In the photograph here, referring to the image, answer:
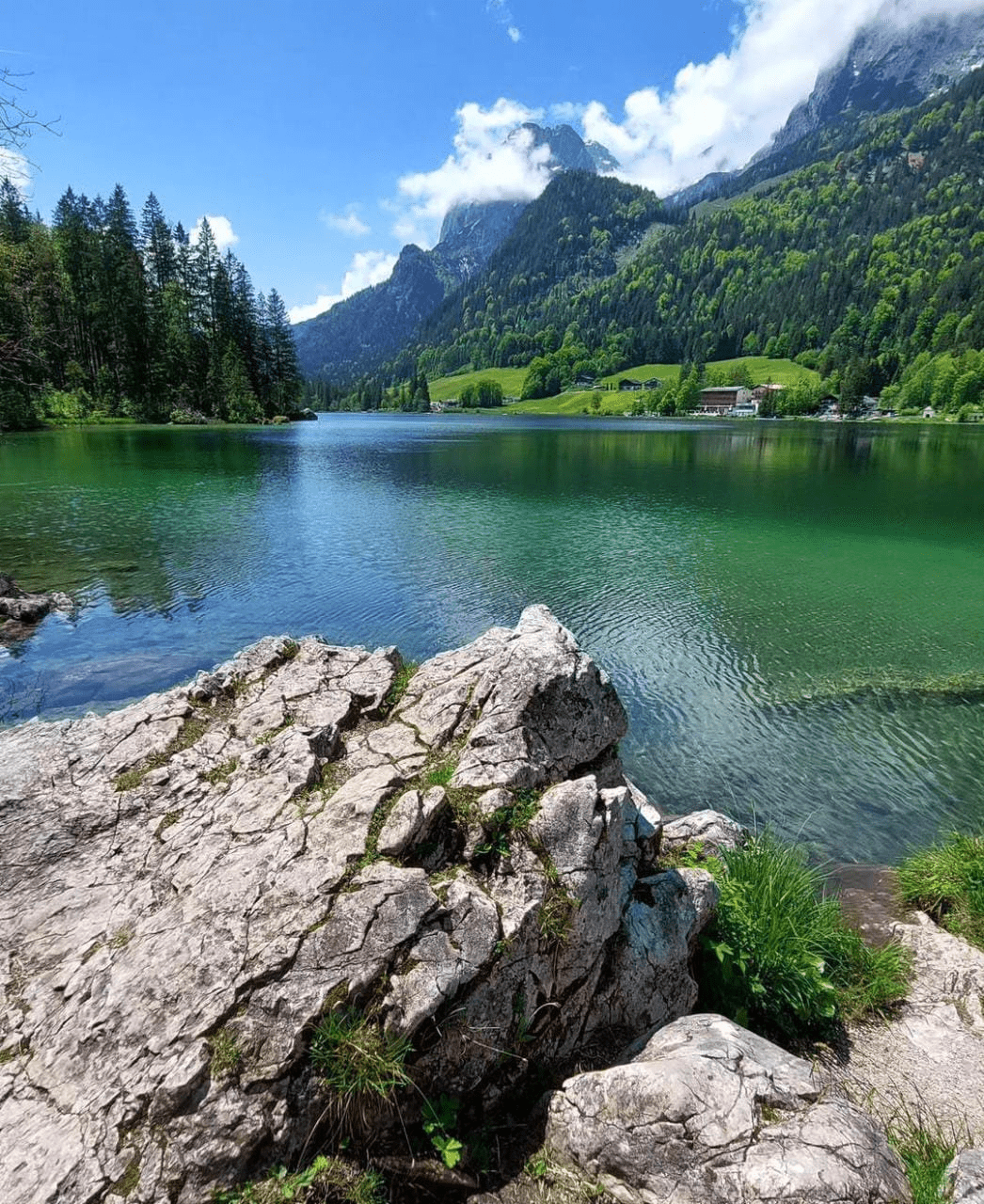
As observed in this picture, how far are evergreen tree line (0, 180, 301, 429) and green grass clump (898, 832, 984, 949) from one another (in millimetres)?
105996

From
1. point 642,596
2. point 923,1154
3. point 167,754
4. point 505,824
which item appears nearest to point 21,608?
point 167,754

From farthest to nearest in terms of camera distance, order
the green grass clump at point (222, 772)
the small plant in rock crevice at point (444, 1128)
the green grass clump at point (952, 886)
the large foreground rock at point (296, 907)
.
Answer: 1. the green grass clump at point (952, 886)
2. the green grass clump at point (222, 772)
3. the small plant in rock crevice at point (444, 1128)
4. the large foreground rock at point (296, 907)

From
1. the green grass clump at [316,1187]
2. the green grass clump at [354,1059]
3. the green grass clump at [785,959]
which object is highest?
the green grass clump at [354,1059]

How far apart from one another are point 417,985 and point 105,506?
43746mm

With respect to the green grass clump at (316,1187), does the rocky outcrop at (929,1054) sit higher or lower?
lower

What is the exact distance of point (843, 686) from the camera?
1886 cm

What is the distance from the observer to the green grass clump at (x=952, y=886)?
914cm

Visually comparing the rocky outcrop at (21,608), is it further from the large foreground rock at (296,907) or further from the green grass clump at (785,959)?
the green grass clump at (785,959)

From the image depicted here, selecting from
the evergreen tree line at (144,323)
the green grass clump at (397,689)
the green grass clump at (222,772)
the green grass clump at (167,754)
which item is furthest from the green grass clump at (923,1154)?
the evergreen tree line at (144,323)

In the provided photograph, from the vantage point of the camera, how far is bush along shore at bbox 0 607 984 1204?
4480mm

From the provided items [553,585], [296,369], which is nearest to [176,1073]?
[553,585]

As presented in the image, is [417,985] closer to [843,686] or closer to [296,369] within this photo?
[843,686]

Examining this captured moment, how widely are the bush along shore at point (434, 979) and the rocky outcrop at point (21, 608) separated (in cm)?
1597

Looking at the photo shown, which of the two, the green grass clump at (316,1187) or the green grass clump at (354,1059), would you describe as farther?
the green grass clump at (354,1059)
